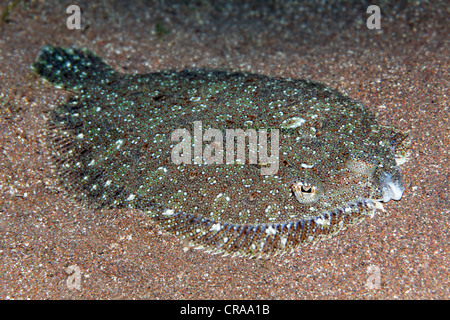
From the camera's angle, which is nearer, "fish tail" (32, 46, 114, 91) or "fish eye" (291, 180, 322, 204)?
"fish eye" (291, 180, 322, 204)

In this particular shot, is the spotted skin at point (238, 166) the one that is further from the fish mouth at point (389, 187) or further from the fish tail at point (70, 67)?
the fish tail at point (70, 67)

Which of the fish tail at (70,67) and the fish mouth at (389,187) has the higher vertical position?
the fish tail at (70,67)

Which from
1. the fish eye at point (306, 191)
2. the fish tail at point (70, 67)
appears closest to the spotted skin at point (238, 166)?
the fish eye at point (306, 191)

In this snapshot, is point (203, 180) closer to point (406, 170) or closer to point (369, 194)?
point (369, 194)

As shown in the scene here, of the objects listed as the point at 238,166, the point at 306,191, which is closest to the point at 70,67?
the point at 238,166

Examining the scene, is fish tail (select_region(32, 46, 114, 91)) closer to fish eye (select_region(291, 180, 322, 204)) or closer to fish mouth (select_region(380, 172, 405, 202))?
fish eye (select_region(291, 180, 322, 204))

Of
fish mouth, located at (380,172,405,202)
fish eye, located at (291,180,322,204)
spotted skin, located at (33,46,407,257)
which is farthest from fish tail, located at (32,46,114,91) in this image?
fish mouth, located at (380,172,405,202)

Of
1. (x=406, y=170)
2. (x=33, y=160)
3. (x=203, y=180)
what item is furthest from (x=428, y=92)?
(x=33, y=160)
